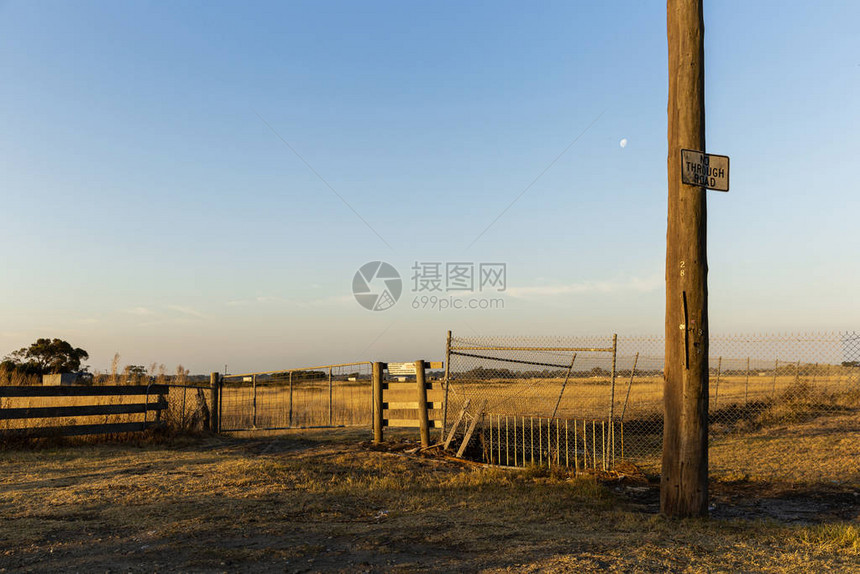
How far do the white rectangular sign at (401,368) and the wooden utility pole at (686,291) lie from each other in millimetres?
7156

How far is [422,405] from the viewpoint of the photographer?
13.1 meters

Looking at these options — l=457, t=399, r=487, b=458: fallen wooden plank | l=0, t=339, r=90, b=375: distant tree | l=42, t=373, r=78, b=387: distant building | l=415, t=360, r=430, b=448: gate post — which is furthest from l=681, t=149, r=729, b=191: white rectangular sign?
l=0, t=339, r=90, b=375: distant tree

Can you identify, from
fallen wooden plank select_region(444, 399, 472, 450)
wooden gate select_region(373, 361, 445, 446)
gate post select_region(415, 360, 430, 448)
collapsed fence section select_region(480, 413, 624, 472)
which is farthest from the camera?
wooden gate select_region(373, 361, 445, 446)

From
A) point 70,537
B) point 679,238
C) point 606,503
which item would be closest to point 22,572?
point 70,537

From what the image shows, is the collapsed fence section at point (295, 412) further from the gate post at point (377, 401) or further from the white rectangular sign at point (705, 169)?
the white rectangular sign at point (705, 169)

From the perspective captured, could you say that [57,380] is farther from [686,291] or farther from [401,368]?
[686,291]

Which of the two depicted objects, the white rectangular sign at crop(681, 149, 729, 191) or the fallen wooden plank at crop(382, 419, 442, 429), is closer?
the white rectangular sign at crop(681, 149, 729, 191)

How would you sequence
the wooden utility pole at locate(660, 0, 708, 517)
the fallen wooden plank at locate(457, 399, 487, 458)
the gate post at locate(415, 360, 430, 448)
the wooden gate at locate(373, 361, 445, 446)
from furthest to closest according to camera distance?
the wooden gate at locate(373, 361, 445, 446) < the gate post at locate(415, 360, 430, 448) < the fallen wooden plank at locate(457, 399, 487, 458) < the wooden utility pole at locate(660, 0, 708, 517)

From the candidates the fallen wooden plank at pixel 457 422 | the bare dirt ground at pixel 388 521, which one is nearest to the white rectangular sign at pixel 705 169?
the bare dirt ground at pixel 388 521

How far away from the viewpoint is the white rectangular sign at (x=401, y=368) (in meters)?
13.6

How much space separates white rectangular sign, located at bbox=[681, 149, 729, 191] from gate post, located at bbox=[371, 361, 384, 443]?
343 inches

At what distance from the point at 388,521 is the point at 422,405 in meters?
6.27

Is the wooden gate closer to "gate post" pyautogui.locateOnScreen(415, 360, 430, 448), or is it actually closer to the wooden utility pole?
"gate post" pyautogui.locateOnScreen(415, 360, 430, 448)

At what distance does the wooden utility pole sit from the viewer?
6.98 metres
